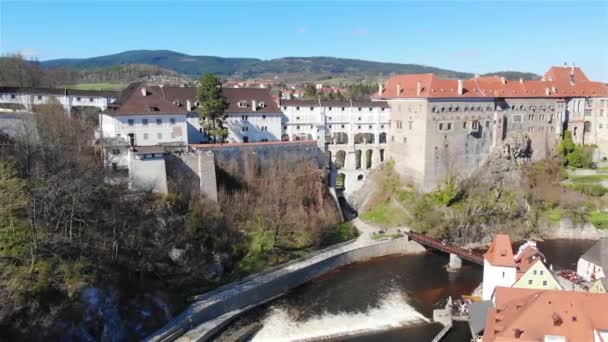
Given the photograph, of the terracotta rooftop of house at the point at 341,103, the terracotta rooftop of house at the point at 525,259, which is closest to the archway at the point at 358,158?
the terracotta rooftop of house at the point at 341,103

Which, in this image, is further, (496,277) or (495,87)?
(495,87)

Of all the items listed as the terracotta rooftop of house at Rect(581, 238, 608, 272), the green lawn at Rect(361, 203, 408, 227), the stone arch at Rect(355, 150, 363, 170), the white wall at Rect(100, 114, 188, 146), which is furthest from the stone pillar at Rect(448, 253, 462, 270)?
the white wall at Rect(100, 114, 188, 146)

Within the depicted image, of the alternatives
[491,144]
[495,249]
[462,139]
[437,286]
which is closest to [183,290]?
[437,286]

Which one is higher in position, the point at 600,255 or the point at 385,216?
the point at 600,255

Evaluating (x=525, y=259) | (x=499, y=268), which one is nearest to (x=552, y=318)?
(x=499, y=268)

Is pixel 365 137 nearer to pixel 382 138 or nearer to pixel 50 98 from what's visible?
pixel 382 138

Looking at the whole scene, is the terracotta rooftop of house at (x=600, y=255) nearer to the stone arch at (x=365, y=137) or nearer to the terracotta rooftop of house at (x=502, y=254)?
the terracotta rooftop of house at (x=502, y=254)
